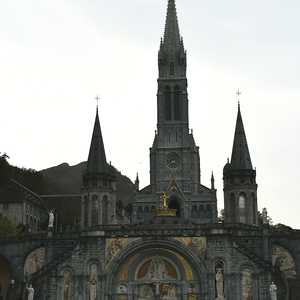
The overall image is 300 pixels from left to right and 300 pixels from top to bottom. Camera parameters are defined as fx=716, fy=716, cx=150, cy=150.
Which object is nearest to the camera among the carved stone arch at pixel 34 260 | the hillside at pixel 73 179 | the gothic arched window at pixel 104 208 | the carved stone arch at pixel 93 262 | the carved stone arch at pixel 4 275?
the carved stone arch at pixel 93 262

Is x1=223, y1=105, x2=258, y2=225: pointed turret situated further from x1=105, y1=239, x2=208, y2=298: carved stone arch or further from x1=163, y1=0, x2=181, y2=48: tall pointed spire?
x1=163, y1=0, x2=181, y2=48: tall pointed spire

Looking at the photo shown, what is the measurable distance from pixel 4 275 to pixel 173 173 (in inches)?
1722

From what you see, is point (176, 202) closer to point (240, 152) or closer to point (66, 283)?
point (240, 152)

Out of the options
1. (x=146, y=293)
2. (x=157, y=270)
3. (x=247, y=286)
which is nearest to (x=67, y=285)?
(x=146, y=293)

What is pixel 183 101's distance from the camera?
387 ft

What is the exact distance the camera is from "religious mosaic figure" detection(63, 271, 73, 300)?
68.4 m

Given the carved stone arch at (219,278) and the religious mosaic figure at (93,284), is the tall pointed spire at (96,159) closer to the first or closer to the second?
the religious mosaic figure at (93,284)

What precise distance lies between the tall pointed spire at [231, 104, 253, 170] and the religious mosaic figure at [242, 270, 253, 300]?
79.0 feet

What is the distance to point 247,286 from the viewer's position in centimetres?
6675

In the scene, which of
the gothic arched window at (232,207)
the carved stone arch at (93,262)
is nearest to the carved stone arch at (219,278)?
the carved stone arch at (93,262)

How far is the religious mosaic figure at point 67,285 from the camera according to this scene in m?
68.4

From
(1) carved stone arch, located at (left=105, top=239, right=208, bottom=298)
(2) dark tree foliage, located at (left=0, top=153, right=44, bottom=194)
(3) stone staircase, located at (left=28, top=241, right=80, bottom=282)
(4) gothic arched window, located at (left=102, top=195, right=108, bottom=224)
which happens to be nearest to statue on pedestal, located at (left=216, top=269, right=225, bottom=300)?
(1) carved stone arch, located at (left=105, top=239, right=208, bottom=298)

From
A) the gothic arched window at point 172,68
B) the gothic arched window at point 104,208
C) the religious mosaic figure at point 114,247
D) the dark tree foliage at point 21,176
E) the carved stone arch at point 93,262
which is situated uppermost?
the gothic arched window at point 172,68

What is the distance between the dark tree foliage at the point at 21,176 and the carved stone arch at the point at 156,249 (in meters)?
39.3
